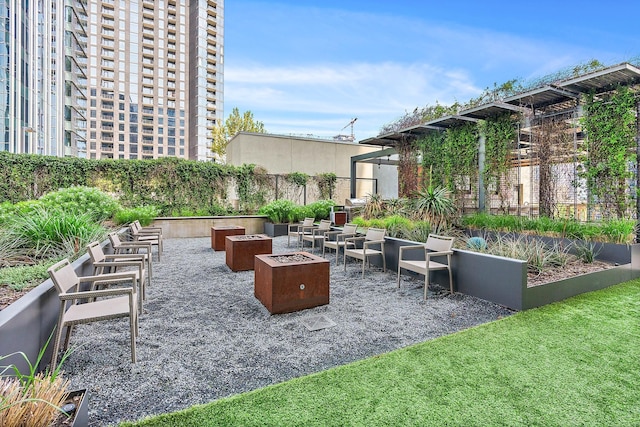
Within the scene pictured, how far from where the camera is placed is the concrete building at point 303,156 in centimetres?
1532

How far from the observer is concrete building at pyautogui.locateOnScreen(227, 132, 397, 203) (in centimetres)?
1532

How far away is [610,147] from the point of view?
6.95 meters

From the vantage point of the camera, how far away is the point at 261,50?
62.3 feet

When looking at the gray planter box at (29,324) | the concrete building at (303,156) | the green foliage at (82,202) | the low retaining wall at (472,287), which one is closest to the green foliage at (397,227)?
the low retaining wall at (472,287)

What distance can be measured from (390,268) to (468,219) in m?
4.09

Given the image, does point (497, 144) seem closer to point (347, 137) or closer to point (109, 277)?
point (109, 277)

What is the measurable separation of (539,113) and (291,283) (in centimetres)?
845

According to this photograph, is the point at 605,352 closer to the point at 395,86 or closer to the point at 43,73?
the point at 395,86

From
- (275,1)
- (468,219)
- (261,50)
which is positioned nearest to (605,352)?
(468,219)

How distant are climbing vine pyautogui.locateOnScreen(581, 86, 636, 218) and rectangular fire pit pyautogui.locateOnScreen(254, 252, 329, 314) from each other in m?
6.89

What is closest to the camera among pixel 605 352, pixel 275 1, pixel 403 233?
pixel 605 352

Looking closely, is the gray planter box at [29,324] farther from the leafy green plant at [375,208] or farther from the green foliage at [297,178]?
the green foliage at [297,178]

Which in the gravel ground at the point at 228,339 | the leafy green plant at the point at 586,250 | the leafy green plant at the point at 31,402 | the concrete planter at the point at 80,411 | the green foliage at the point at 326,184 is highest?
the green foliage at the point at 326,184

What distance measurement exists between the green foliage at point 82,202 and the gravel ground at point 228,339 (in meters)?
4.00
